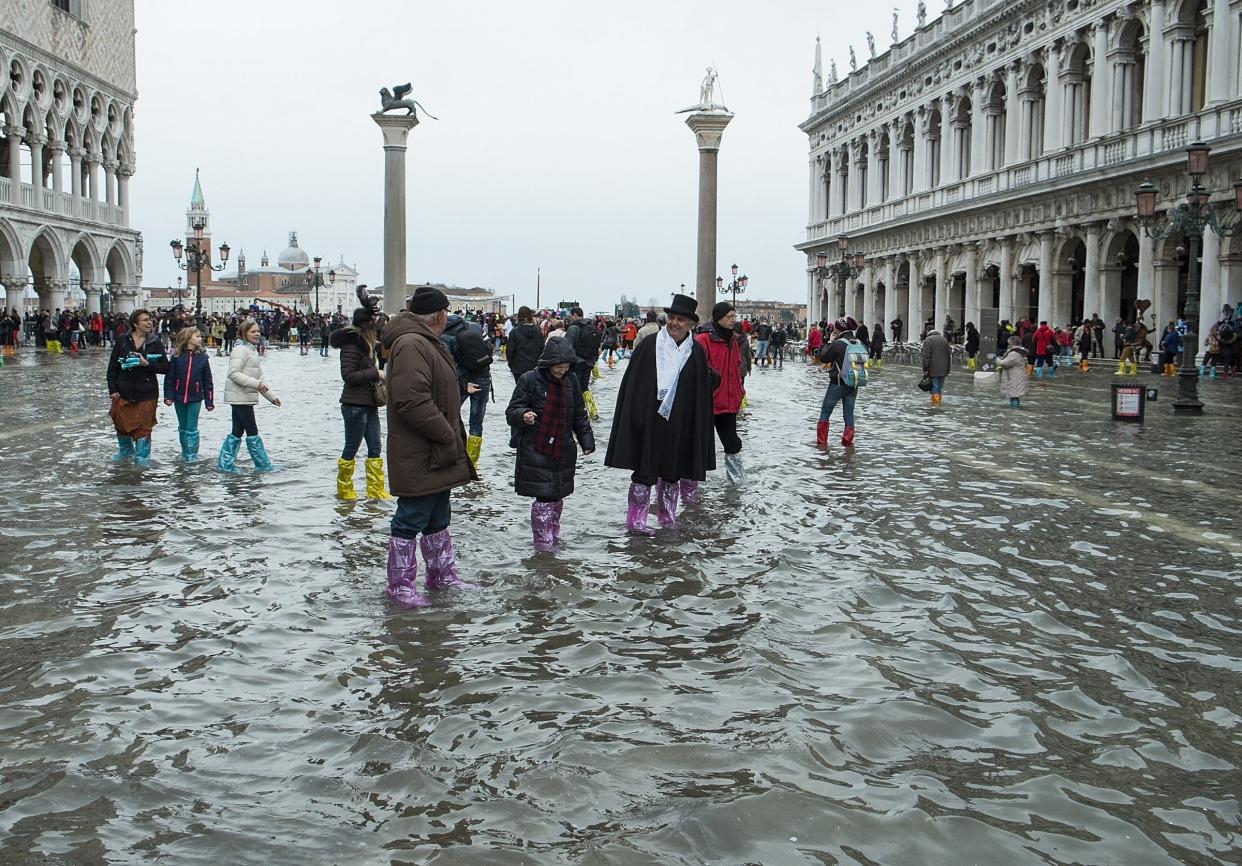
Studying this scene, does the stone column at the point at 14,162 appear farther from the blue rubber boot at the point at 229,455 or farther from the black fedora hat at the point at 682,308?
the black fedora hat at the point at 682,308

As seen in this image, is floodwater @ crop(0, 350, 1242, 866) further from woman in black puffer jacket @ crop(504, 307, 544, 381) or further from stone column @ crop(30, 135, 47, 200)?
stone column @ crop(30, 135, 47, 200)

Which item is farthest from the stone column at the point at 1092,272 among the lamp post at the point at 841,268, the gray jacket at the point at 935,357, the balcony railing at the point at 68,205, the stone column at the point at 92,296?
the stone column at the point at 92,296

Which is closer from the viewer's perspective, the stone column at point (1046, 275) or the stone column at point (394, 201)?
the stone column at point (394, 201)

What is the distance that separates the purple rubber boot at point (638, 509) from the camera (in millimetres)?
8188

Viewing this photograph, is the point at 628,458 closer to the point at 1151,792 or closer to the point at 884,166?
the point at 1151,792

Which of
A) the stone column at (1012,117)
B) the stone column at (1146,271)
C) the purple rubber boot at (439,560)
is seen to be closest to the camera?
the purple rubber boot at (439,560)

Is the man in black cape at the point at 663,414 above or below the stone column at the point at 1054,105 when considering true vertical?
below

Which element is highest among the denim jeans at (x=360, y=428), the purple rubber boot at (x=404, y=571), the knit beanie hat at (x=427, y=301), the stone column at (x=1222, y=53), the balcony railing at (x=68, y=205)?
the stone column at (x=1222, y=53)

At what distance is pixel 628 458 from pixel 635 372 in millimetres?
551

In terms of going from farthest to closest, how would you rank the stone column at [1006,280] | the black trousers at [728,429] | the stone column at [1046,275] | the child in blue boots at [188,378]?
the stone column at [1006,280] < the stone column at [1046,275] < the child in blue boots at [188,378] < the black trousers at [728,429]

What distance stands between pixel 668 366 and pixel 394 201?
20.4 meters

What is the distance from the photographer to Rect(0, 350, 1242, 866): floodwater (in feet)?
11.8

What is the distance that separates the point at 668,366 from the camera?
806cm

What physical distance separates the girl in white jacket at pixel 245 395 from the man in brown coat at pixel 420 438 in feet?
14.8
